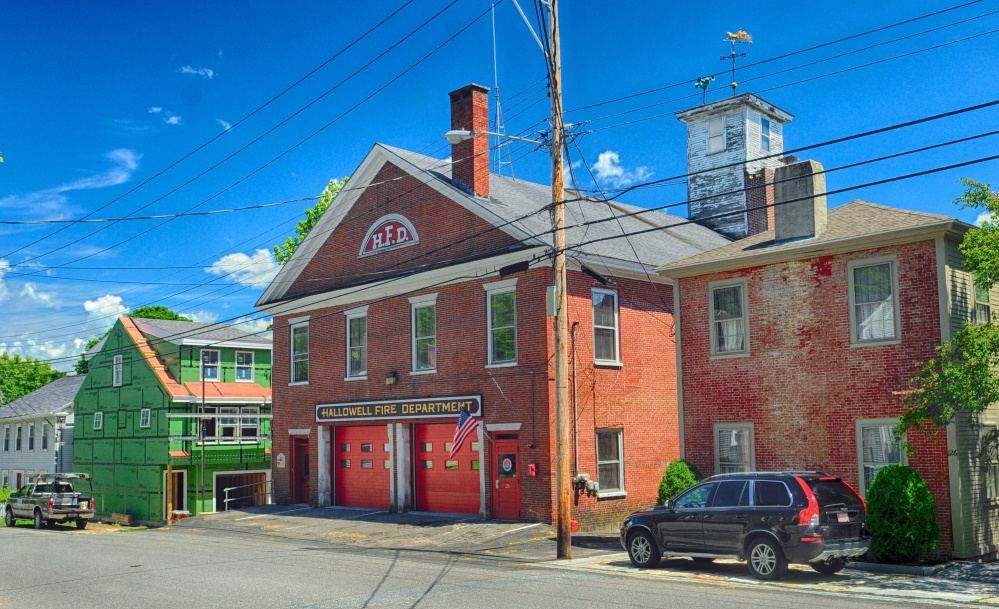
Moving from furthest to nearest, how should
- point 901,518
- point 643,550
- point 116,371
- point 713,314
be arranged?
point 116,371
point 713,314
point 643,550
point 901,518

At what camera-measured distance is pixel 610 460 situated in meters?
24.8

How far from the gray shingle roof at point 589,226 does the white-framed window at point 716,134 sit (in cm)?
627

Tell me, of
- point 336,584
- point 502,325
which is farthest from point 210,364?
point 336,584

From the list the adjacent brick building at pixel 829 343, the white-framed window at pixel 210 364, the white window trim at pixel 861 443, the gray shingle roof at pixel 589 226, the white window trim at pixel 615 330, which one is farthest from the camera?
the white-framed window at pixel 210 364

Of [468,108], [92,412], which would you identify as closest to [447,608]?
[468,108]

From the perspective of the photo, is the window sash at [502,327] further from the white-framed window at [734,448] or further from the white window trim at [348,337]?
the white-framed window at [734,448]

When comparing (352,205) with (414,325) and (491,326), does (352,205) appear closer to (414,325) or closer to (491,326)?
(414,325)

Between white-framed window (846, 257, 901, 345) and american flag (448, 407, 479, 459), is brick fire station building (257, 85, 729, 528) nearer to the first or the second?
american flag (448, 407, 479, 459)

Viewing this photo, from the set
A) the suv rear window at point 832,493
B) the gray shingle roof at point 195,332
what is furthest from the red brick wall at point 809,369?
the gray shingle roof at point 195,332

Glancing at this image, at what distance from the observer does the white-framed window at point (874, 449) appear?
59.9 ft

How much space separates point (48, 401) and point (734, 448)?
51.5 metres

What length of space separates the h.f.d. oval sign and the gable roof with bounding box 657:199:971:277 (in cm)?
945

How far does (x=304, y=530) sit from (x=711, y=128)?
25.4 m

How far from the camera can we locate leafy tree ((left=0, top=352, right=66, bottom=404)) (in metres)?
80.2
